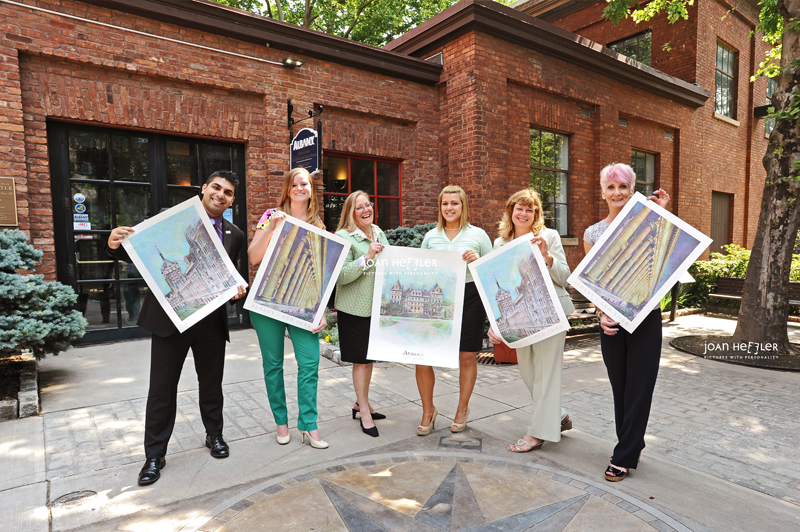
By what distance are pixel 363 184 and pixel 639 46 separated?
10.2 metres

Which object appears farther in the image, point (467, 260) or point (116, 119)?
point (116, 119)

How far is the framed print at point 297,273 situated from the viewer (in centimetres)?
328

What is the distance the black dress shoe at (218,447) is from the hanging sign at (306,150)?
12.7 ft

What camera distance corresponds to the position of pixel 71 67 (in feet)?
19.0

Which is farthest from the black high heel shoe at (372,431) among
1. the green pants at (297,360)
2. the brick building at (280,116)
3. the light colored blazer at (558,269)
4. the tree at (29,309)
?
the brick building at (280,116)

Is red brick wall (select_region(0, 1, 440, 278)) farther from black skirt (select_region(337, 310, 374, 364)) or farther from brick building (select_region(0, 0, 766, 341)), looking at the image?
black skirt (select_region(337, 310, 374, 364))

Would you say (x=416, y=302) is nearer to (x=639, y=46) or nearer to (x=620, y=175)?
(x=620, y=175)

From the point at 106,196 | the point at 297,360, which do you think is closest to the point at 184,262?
the point at 297,360

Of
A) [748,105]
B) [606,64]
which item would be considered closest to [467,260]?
[606,64]

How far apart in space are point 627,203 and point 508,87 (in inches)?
252

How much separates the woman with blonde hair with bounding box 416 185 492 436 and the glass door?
466 centimetres

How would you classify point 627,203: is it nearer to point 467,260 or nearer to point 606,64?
point 467,260

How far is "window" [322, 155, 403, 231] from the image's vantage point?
312 inches

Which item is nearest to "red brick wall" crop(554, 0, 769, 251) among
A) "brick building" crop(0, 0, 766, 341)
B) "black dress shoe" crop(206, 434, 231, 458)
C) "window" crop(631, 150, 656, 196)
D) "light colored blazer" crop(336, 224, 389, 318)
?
"brick building" crop(0, 0, 766, 341)
